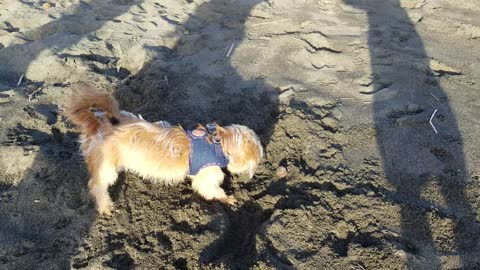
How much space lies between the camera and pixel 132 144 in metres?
3.96

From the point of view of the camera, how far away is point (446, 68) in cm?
579

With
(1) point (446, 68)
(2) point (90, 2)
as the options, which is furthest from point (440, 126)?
(2) point (90, 2)

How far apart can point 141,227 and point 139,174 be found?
0.58 m

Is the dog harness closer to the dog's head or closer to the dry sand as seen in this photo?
the dog's head

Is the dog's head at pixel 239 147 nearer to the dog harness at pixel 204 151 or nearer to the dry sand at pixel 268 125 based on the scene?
the dog harness at pixel 204 151

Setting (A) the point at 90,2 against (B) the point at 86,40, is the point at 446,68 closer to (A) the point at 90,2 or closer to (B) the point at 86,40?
(B) the point at 86,40

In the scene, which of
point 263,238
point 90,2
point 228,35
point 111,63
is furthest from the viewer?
point 90,2

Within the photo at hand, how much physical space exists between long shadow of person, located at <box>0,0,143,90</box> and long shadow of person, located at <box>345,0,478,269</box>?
453 centimetres

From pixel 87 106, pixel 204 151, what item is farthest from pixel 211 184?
pixel 87 106

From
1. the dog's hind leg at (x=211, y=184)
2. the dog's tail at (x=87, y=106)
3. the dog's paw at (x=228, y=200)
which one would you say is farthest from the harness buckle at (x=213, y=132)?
the dog's tail at (x=87, y=106)

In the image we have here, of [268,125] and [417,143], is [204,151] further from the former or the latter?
Answer: [417,143]

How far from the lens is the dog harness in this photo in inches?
155

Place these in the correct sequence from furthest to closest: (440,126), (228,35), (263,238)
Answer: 1. (228,35)
2. (440,126)
3. (263,238)

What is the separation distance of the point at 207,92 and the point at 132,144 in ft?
6.08
